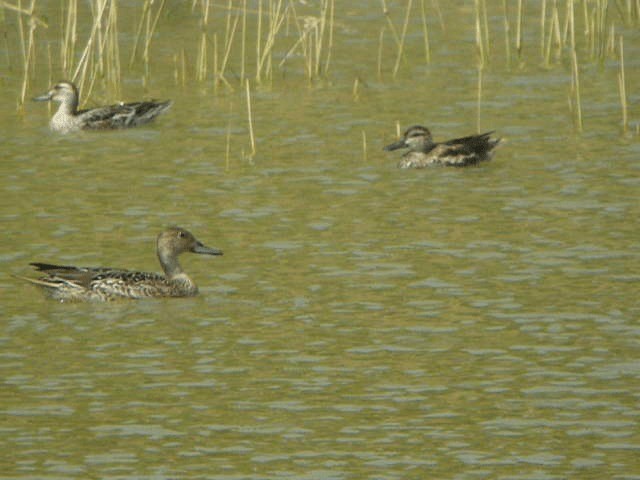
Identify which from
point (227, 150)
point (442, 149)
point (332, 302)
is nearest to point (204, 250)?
point (332, 302)

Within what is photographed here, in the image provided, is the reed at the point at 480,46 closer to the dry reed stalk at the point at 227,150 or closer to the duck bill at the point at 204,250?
the dry reed stalk at the point at 227,150

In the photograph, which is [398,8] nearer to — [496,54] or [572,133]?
[496,54]

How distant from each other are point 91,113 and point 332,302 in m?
8.28

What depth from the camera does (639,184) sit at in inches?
606

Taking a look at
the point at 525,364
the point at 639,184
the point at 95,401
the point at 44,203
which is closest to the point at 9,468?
the point at 95,401

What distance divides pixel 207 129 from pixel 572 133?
3705 millimetres

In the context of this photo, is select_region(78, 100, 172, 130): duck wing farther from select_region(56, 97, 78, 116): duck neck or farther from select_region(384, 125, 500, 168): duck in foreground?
select_region(384, 125, 500, 168): duck in foreground

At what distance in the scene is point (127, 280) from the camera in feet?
39.7

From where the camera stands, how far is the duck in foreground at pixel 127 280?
11906 millimetres

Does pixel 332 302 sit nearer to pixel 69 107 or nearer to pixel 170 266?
pixel 170 266

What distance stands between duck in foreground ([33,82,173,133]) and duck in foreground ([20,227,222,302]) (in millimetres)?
6727

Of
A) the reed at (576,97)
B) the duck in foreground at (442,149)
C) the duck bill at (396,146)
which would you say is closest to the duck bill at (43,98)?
the duck bill at (396,146)

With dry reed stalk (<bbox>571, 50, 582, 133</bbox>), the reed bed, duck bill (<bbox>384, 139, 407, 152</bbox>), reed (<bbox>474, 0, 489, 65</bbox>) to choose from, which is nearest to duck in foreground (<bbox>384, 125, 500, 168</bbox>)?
duck bill (<bbox>384, 139, 407, 152</bbox>)

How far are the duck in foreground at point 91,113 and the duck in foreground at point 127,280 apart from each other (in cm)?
673
